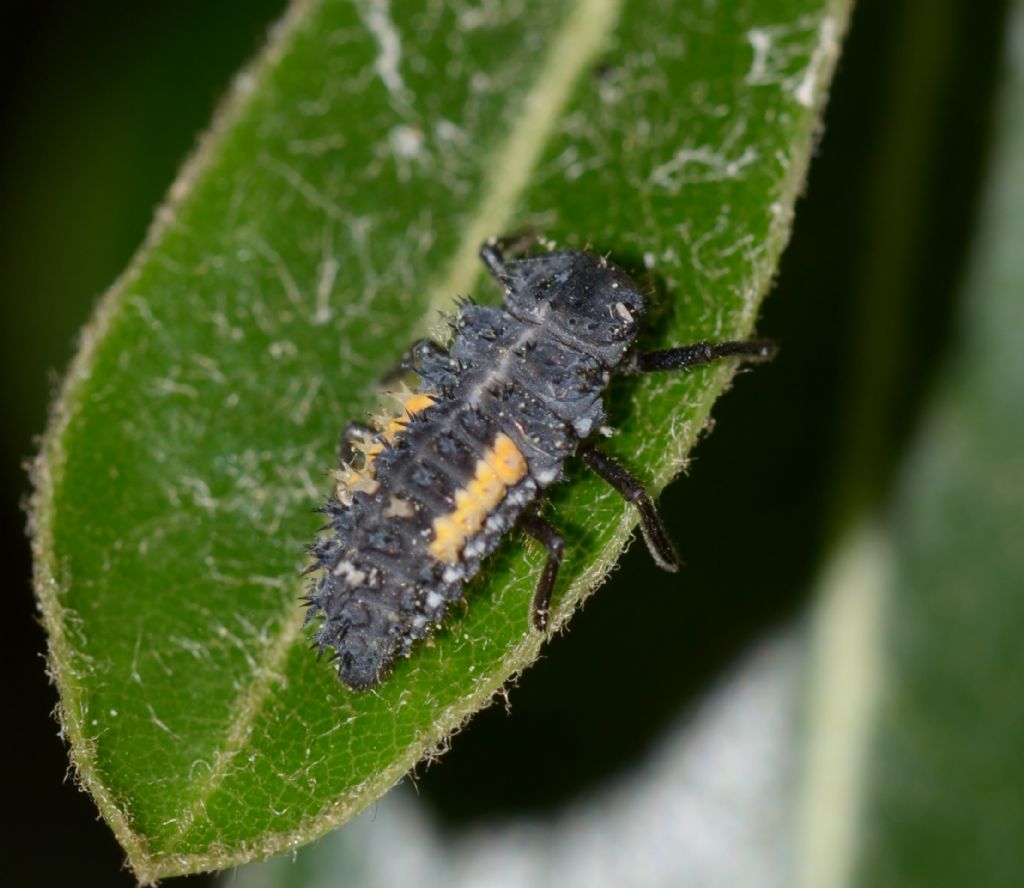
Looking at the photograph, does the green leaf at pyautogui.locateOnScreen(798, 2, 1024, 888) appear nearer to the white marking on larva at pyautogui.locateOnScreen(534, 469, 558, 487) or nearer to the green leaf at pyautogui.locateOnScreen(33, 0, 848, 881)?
the green leaf at pyautogui.locateOnScreen(33, 0, 848, 881)

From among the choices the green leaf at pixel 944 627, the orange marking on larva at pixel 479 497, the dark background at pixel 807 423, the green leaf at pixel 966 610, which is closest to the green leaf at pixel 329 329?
the orange marking on larva at pixel 479 497

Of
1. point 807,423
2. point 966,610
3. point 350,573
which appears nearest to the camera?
point 350,573

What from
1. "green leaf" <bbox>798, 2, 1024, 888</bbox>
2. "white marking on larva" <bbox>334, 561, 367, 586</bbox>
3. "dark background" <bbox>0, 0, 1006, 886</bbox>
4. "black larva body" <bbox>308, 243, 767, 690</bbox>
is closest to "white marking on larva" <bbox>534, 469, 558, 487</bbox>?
"black larva body" <bbox>308, 243, 767, 690</bbox>

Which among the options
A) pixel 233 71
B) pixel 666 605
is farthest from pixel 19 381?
pixel 666 605

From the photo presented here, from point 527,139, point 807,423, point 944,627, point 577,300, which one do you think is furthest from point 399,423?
point 944,627

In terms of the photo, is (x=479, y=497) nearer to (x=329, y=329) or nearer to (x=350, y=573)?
(x=350, y=573)

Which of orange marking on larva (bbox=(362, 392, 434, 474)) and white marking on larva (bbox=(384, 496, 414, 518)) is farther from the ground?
orange marking on larva (bbox=(362, 392, 434, 474))

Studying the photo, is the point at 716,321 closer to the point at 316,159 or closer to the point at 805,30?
the point at 805,30

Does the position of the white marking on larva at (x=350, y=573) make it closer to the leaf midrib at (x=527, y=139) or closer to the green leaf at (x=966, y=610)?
the leaf midrib at (x=527, y=139)
